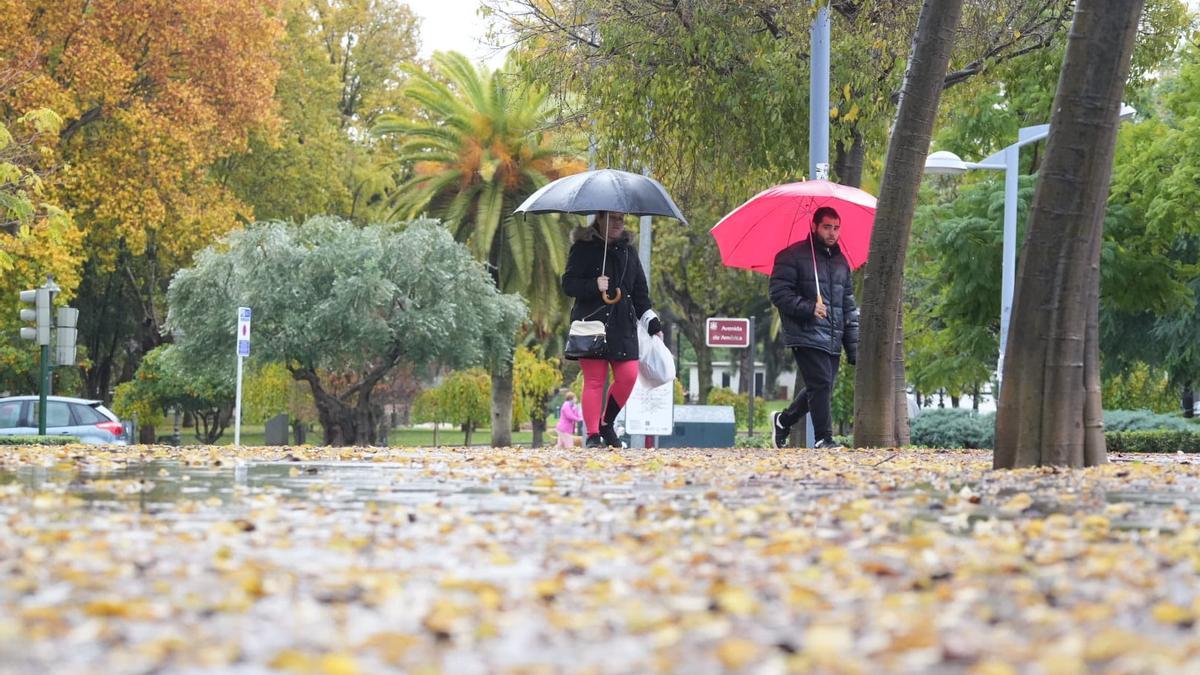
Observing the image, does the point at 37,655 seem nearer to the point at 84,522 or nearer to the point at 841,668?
the point at 841,668

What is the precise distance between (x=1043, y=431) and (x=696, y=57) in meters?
11.2

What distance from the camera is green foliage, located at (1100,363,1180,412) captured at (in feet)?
129

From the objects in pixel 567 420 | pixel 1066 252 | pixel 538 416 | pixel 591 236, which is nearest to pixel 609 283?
pixel 591 236

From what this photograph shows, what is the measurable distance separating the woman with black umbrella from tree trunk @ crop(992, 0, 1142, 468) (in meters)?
4.06

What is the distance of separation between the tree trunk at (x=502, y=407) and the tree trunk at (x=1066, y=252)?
35184 millimetres

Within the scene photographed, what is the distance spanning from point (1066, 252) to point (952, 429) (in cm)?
1459

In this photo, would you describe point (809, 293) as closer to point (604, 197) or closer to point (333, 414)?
point (604, 197)

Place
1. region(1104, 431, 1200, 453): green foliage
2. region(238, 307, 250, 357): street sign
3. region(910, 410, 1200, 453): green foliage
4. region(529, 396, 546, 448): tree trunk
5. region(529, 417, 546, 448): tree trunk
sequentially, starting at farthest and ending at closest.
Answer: region(529, 417, 546, 448): tree trunk < region(529, 396, 546, 448): tree trunk < region(238, 307, 250, 357): street sign < region(910, 410, 1200, 453): green foliage < region(1104, 431, 1200, 453): green foliage

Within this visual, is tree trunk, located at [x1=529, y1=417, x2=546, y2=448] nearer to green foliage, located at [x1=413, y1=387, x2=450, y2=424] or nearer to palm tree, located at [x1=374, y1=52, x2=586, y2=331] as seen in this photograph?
green foliage, located at [x1=413, y1=387, x2=450, y2=424]

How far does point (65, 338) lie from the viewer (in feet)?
102

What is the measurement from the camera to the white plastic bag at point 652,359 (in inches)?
561

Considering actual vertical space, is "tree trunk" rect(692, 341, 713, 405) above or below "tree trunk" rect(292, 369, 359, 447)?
above

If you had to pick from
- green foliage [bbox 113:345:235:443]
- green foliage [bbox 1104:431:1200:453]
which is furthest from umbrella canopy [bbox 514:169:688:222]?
green foliage [bbox 113:345:235:443]

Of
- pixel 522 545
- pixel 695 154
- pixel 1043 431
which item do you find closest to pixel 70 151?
pixel 695 154
